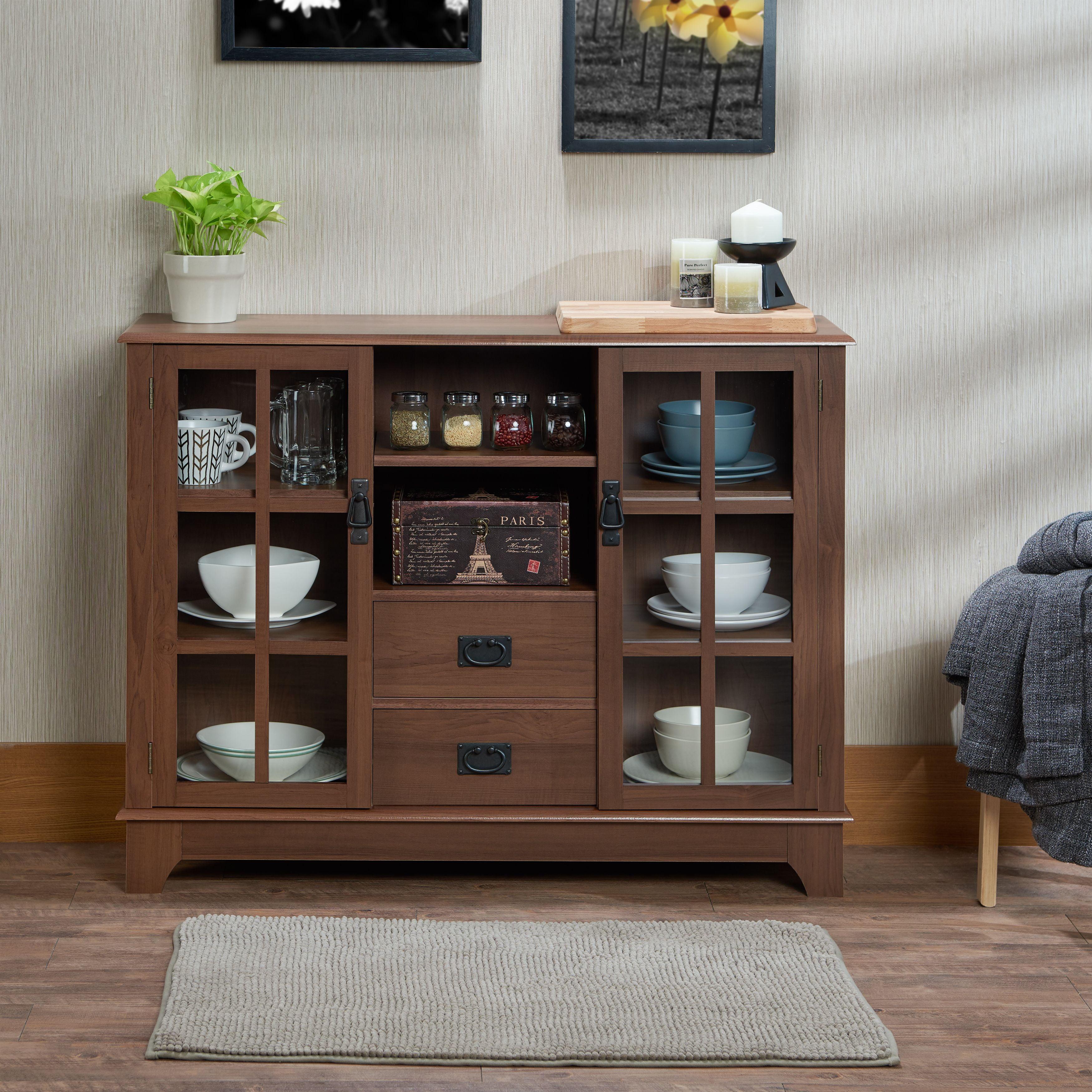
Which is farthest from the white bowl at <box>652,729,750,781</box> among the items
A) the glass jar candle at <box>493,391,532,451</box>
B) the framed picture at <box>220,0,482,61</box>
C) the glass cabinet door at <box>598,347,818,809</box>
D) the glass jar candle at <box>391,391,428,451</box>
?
the framed picture at <box>220,0,482,61</box>

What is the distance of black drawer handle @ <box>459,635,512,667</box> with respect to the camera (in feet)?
7.85

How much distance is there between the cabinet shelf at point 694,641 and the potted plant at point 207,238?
38.2 inches

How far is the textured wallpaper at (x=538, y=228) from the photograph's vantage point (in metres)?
2.58

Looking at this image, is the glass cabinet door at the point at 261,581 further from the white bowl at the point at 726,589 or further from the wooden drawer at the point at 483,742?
the white bowl at the point at 726,589

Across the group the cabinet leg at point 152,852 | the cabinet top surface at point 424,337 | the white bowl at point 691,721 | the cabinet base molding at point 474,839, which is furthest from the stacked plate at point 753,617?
the cabinet leg at point 152,852

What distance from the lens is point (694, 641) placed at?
2.40 meters

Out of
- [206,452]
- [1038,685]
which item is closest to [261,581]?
[206,452]

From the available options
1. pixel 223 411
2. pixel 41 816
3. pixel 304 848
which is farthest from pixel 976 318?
pixel 41 816

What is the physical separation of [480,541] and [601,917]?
0.73 meters

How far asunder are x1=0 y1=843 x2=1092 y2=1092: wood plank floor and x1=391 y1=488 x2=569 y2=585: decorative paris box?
61 centimetres

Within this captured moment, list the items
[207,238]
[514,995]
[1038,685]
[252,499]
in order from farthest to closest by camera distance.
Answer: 1. [207,238]
2. [252,499]
3. [1038,685]
4. [514,995]

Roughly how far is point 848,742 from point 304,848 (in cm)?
116

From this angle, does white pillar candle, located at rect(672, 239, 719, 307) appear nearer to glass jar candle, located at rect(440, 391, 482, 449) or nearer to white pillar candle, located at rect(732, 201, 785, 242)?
white pillar candle, located at rect(732, 201, 785, 242)

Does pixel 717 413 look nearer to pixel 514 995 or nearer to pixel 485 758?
pixel 485 758
